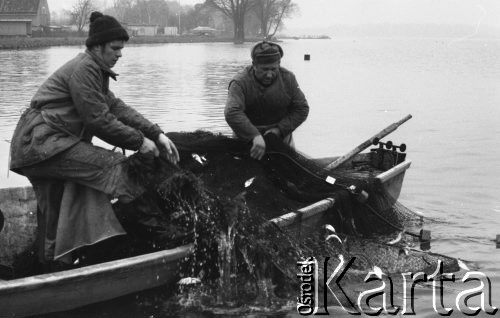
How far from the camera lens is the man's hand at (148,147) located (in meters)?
6.59

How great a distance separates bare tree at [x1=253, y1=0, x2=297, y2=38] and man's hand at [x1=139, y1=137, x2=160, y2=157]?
373 ft

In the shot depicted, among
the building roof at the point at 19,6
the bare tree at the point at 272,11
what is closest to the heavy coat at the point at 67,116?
the building roof at the point at 19,6

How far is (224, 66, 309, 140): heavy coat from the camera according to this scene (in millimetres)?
8375

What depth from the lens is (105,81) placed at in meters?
6.60

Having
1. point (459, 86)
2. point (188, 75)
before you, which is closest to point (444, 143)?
point (459, 86)

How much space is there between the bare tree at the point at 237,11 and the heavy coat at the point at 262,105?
10460cm

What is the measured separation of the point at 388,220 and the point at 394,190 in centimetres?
86

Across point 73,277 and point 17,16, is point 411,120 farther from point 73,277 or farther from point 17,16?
point 17,16

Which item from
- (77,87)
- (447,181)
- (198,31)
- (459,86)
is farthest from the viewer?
(198,31)

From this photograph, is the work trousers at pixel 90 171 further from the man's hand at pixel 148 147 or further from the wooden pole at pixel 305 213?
the wooden pole at pixel 305 213

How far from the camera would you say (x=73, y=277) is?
6.16 m

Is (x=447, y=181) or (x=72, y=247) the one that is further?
(x=447, y=181)

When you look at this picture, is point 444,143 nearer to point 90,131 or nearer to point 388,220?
point 388,220

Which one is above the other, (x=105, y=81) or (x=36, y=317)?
(x=105, y=81)
